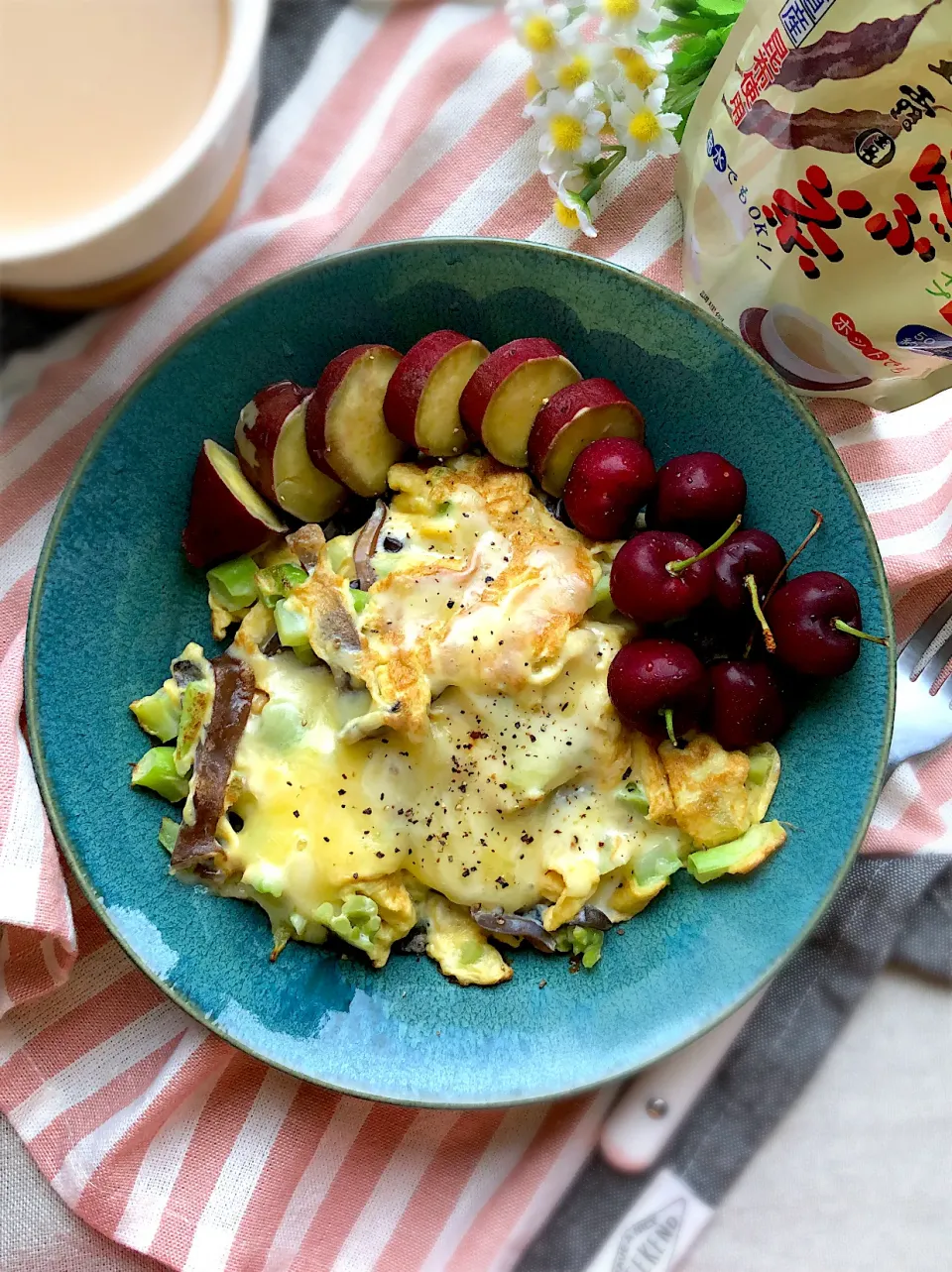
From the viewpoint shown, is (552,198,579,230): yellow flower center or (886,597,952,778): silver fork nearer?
(552,198,579,230): yellow flower center

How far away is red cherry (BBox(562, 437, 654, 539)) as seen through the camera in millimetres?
1396

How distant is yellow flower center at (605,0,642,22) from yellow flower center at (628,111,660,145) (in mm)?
119

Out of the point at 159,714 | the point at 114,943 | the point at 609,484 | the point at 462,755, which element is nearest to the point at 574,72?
the point at 609,484

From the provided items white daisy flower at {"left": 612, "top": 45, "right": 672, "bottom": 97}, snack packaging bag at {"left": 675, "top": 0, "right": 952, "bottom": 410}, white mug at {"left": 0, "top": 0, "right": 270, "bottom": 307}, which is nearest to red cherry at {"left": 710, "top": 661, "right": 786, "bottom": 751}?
snack packaging bag at {"left": 675, "top": 0, "right": 952, "bottom": 410}

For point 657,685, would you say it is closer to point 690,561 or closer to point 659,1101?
point 690,561

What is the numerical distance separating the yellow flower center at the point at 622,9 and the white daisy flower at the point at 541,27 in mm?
70

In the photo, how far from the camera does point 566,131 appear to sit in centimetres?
148

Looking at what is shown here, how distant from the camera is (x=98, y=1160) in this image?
1548 mm

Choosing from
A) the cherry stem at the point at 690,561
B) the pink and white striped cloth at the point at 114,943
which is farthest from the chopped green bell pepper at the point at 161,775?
the cherry stem at the point at 690,561

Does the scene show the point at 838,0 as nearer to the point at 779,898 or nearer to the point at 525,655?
the point at 525,655

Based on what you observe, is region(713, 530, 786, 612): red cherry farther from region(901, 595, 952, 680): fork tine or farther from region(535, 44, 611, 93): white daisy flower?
region(535, 44, 611, 93): white daisy flower

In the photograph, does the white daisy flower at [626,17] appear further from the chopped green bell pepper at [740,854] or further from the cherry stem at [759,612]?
the chopped green bell pepper at [740,854]

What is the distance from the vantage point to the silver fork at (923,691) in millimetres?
1629

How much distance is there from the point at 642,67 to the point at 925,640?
0.89 metres
